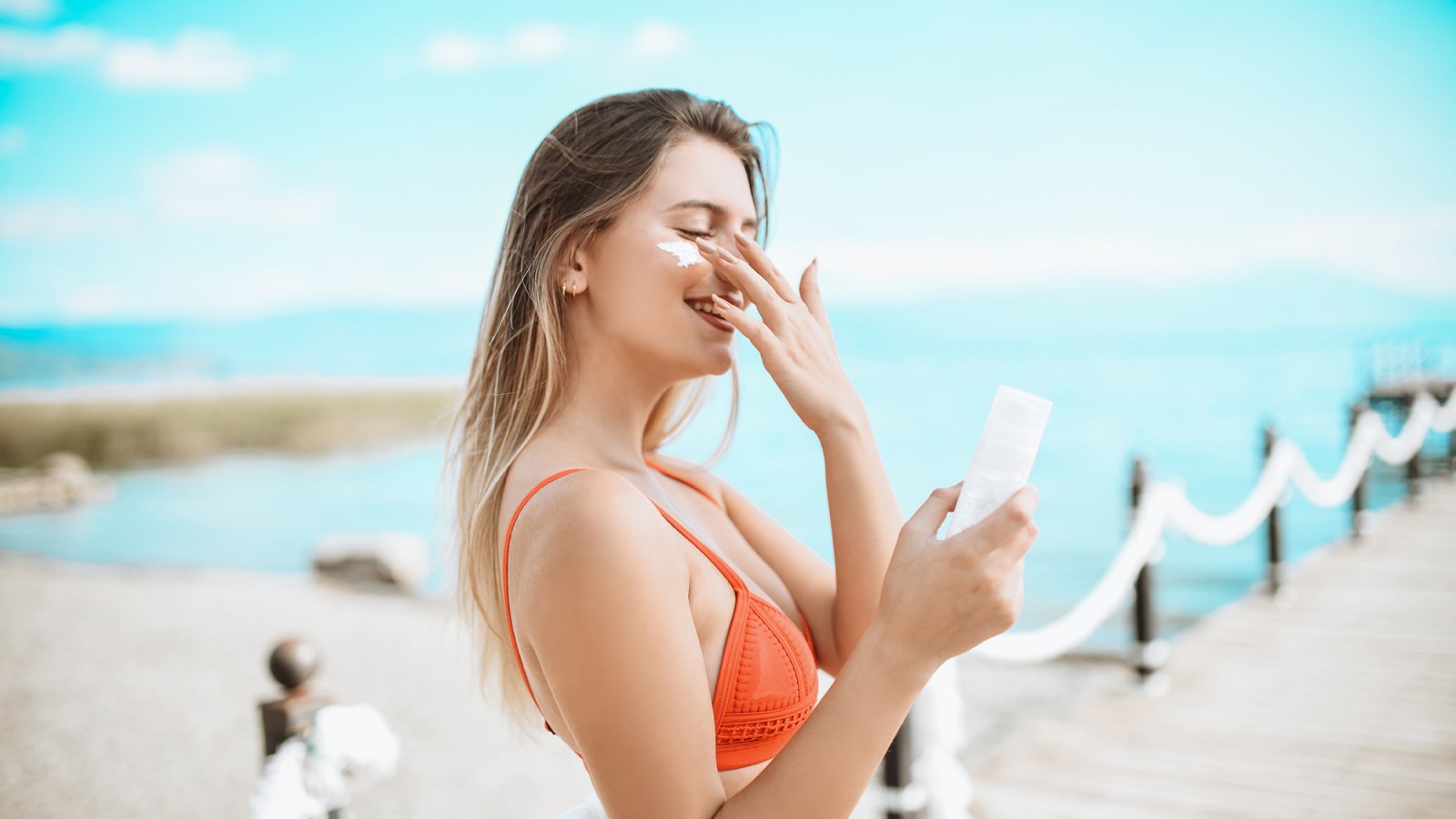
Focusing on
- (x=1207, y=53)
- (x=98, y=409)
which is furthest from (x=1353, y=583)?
(x=1207, y=53)

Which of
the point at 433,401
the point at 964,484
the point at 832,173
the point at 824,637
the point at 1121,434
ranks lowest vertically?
the point at 1121,434

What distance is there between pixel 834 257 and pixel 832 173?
1010 centimetres

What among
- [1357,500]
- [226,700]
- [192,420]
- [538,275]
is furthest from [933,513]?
[192,420]

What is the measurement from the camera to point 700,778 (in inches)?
41.6

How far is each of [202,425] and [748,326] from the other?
135 ft

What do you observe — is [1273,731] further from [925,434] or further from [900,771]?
[925,434]

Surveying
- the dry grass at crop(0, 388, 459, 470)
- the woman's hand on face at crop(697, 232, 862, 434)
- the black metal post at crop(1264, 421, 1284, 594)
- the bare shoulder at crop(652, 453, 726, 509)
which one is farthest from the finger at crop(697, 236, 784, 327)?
the dry grass at crop(0, 388, 459, 470)

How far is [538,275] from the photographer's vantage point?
4.44ft

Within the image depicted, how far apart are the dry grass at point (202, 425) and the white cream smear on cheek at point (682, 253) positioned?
29.1 meters

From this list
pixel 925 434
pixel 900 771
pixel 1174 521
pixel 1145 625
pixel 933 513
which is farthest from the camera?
pixel 925 434

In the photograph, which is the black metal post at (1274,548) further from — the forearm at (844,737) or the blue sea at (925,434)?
the forearm at (844,737)

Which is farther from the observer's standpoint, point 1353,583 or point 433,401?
point 433,401

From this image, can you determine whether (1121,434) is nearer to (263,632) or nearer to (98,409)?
(263,632)

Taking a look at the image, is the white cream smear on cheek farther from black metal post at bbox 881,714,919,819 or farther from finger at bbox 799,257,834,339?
black metal post at bbox 881,714,919,819
